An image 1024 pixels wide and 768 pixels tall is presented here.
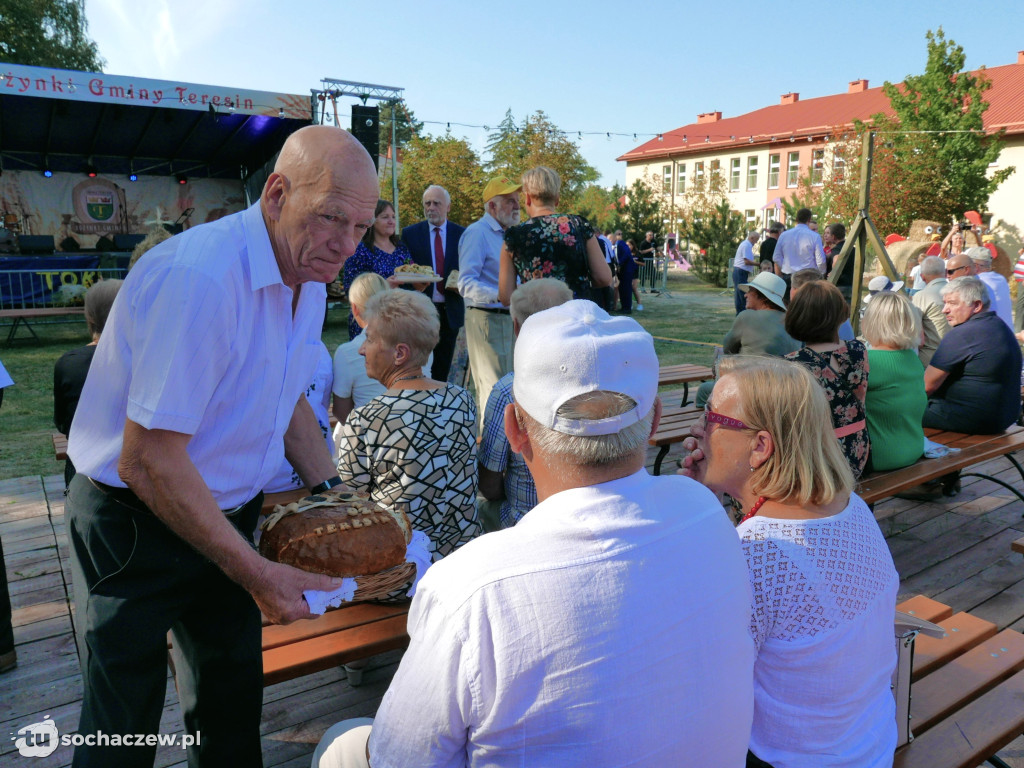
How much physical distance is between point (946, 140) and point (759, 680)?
29118 mm

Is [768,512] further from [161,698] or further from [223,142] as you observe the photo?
[223,142]

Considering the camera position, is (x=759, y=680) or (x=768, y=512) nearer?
(x=759, y=680)

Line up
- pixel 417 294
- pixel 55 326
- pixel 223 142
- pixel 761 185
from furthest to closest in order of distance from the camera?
1. pixel 761 185
2. pixel 223 142
3. pixel 55 326
4. pixel 417 294

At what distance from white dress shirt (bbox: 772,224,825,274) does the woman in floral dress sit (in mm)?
9592

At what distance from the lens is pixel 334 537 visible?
1.73 meters

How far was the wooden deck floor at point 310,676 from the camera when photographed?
8.51 feet

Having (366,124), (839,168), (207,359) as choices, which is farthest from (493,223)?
(839,168)

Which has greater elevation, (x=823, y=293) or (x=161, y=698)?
(x=823, y=293)

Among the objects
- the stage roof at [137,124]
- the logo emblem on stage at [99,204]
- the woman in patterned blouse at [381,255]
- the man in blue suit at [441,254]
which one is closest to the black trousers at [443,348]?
the man in blue suit at [441,254]

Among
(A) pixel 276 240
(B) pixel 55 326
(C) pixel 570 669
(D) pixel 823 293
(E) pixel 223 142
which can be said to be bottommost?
(B) pixel 55 326

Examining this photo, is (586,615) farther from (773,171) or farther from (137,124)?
(773,171)

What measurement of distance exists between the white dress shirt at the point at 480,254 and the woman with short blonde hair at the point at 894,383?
8.16 feet

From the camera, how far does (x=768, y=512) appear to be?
1716 millimetres

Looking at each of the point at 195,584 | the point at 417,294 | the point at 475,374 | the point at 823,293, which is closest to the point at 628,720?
the point at 195,584
